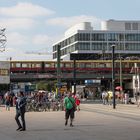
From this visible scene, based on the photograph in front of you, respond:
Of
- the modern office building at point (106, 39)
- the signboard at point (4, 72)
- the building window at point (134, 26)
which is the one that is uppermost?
the building window at point (134, 26)

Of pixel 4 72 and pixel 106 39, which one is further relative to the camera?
pixel 106 39

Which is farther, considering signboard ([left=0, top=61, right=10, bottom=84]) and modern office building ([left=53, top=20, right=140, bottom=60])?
modern office building ([left=53, top=20, right=140, bottom=60])

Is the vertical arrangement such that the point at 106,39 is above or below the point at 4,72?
above

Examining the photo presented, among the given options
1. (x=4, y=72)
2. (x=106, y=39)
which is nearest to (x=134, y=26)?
(x=106, y=39)

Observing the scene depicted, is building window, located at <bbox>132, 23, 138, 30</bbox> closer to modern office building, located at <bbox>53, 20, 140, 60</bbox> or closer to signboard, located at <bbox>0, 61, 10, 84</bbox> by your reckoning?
modern office building, located at <bbox>53, 20, 140, 60</bbox>

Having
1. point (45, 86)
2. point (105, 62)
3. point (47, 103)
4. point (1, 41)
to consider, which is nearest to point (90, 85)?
point (105, 62)

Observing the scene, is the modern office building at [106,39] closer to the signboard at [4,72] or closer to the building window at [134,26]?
the building window at [134,26]

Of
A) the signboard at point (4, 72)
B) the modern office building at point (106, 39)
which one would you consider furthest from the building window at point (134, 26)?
the signboard at point (4, 72)

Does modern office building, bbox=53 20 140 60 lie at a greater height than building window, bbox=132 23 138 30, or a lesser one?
lesser

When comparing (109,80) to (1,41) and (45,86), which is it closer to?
(45,86)

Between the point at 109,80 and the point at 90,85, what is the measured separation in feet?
63.0

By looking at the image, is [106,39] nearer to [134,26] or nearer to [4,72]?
[134,26]

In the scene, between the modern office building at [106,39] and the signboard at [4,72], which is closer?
the signboard at [4,72]

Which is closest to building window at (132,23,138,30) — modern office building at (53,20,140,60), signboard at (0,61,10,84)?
modern office building at (53,20,140,60)
